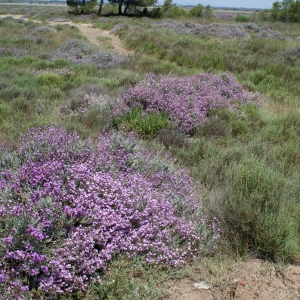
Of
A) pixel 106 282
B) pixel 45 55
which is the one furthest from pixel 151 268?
pixel 45 55

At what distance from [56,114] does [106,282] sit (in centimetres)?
467

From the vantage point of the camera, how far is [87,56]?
13.5 metres

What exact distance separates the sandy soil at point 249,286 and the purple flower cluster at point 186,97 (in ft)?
12.1

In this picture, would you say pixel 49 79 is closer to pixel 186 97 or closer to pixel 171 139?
pixel 186 97

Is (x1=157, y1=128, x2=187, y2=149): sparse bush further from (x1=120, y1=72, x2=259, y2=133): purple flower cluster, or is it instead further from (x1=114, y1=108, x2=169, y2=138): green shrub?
(x1=120, y1=72, x2=259, y2=133): purple flower cluster

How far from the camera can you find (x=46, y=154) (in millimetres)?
3852

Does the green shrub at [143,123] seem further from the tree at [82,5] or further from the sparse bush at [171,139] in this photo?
the tree at [82,5]

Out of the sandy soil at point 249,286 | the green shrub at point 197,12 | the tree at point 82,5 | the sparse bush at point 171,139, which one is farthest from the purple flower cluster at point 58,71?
the tree at point 82,5

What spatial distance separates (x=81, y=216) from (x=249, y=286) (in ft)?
5.61

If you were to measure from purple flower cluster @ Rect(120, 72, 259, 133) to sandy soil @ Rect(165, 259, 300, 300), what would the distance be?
145 inches

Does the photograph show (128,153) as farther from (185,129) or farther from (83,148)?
(185,129)

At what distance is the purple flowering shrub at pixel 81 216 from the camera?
101 inches

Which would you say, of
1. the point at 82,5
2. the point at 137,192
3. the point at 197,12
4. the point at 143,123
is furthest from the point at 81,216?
the point at 82,5

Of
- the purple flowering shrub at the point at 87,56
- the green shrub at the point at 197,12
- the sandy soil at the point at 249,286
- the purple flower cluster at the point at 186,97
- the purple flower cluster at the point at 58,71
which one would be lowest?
the sandy soil at the point at 249,286
